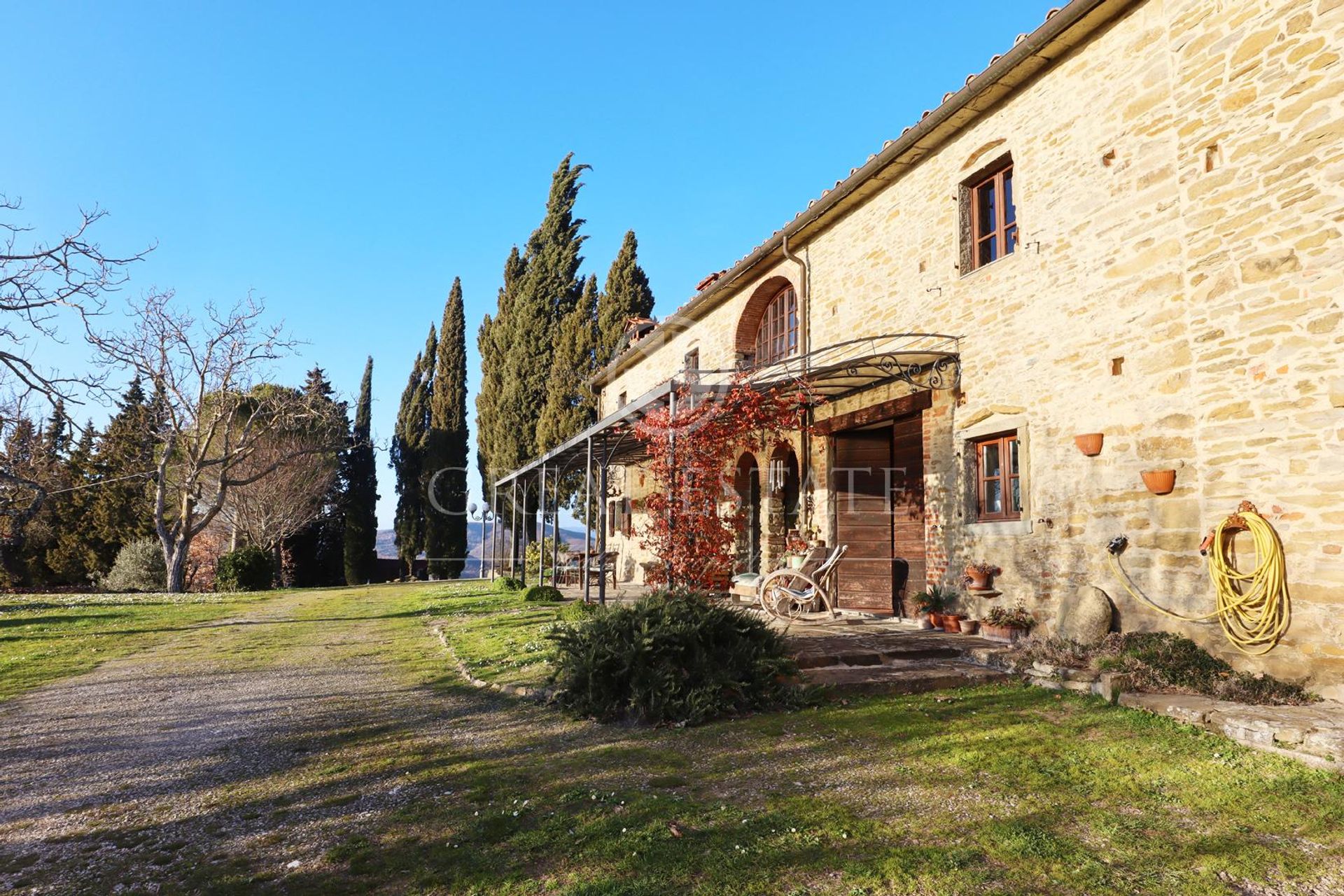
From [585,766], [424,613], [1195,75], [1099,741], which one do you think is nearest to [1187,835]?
[1099,741]

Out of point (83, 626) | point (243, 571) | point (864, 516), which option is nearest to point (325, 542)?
point (243, 571)

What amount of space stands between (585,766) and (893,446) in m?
6.85

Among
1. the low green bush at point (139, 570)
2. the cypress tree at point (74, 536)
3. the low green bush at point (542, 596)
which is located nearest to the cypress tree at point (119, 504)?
the cypress tree at point (74, 536)

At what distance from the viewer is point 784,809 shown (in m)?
3.50

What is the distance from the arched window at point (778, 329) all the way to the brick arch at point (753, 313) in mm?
67

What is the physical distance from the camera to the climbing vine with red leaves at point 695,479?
25.8 ft

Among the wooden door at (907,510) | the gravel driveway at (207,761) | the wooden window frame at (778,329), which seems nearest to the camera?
the gravel driveway at (207,761)

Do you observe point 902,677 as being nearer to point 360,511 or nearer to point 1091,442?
point 1091,442

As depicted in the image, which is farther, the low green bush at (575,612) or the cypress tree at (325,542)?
the cypress tree at (325,542)

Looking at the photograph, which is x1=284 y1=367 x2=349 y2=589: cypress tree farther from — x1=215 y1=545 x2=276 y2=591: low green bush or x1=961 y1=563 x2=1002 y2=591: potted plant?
x1=961 y1=563 x2=1002 y2=591: potted plant

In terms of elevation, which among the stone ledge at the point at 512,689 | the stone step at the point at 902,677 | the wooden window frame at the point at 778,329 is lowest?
the stone ledge at the point at 512,689

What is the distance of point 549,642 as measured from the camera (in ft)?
25.6

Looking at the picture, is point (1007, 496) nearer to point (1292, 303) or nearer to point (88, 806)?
point (1292, 303)

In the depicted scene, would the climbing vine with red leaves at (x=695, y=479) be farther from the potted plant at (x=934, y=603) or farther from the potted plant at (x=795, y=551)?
the potted plant at (x=934, y=603)
